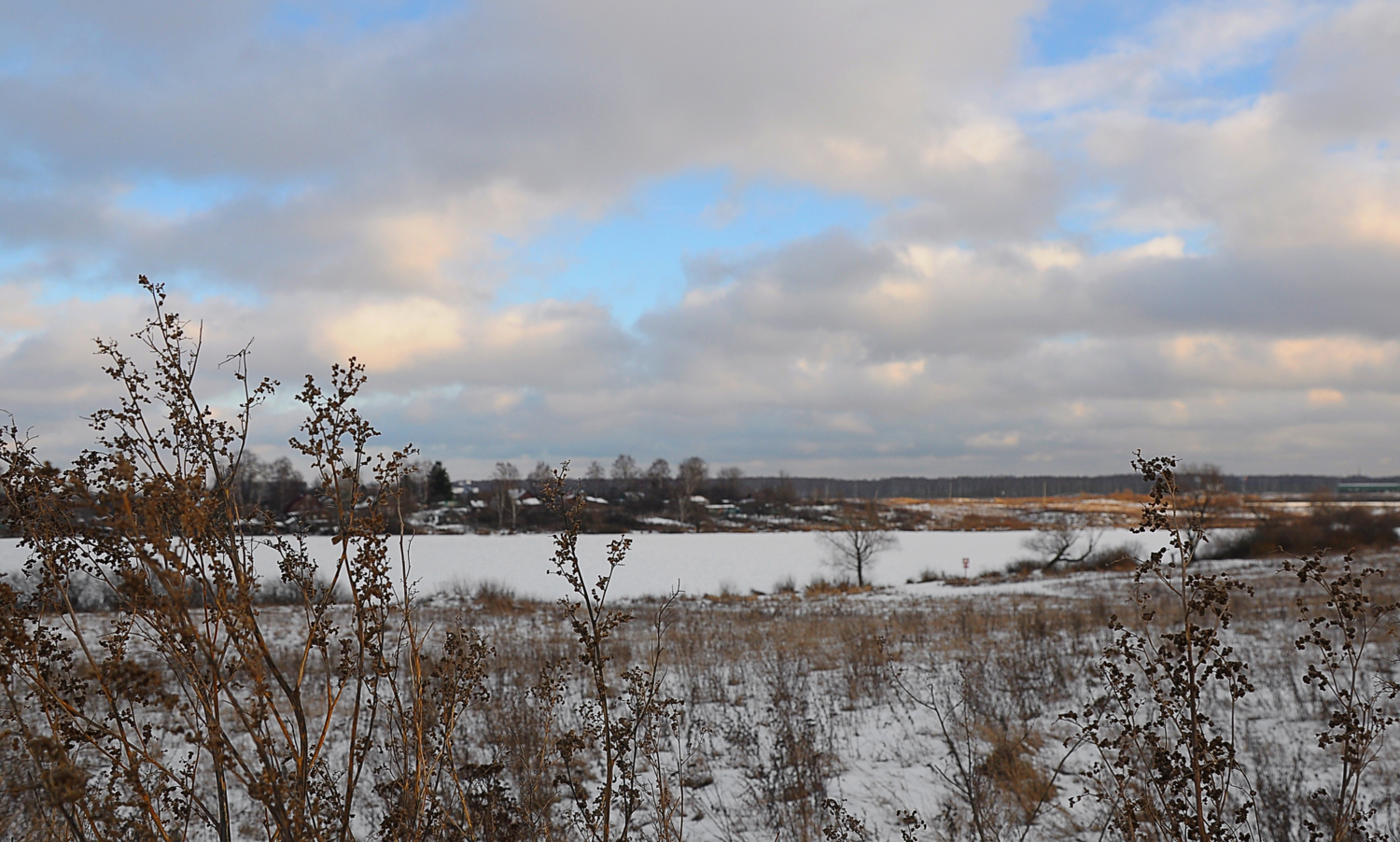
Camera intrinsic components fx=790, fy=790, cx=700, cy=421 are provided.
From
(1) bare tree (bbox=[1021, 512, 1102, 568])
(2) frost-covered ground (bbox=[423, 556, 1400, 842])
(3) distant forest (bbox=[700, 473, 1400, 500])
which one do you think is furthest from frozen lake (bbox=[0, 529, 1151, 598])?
(3) distant forest (bbox=[700, 473, 1400, 500])

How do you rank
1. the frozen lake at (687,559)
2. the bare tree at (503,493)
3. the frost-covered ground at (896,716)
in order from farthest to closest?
the bare tree at (503,493) < the frozen lake at (687,559) < the frost-covered ground at (896,716)

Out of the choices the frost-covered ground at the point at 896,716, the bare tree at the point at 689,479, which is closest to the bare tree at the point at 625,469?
the bare tree at the point at 689,479

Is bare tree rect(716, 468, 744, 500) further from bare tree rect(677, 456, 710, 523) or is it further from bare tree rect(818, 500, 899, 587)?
bare tree rect(818, 500, 899, 587)

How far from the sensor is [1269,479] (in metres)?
181

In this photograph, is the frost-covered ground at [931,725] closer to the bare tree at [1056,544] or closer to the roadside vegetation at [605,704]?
the roadside vegetation at [605,704]

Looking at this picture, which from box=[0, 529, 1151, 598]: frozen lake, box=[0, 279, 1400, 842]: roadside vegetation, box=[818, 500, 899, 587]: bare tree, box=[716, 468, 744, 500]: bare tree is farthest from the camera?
box=[716, 468, 744, 500]: bare tree

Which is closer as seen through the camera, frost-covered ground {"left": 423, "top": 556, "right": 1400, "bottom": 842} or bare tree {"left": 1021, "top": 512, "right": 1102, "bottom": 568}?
frost-covered ground {"left": 423, "top": 556, "right": 1400, "bottom": 842}

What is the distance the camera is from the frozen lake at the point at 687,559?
114 feet

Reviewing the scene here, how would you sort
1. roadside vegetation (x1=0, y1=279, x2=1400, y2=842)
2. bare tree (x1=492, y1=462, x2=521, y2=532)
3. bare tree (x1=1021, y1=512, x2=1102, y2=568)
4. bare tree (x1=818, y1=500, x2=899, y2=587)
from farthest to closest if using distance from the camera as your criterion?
1. bare tree (x1=492, y1=462, x2=521, y2=532)
2. bare tree (x1=1021, y1=512, x2=1102, y2=568)
3. bare tree (x1=818, y1=500, x2=899, y2=587)
4. roadside vegetation (x1=0, y1=279, x2=1400, y2=842)

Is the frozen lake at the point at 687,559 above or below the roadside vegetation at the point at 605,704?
below

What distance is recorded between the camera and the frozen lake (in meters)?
34.7

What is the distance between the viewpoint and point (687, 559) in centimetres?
4606

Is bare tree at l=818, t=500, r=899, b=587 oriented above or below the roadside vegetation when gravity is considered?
below

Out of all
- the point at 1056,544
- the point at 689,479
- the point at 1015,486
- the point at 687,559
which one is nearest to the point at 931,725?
the point at 1056,544
